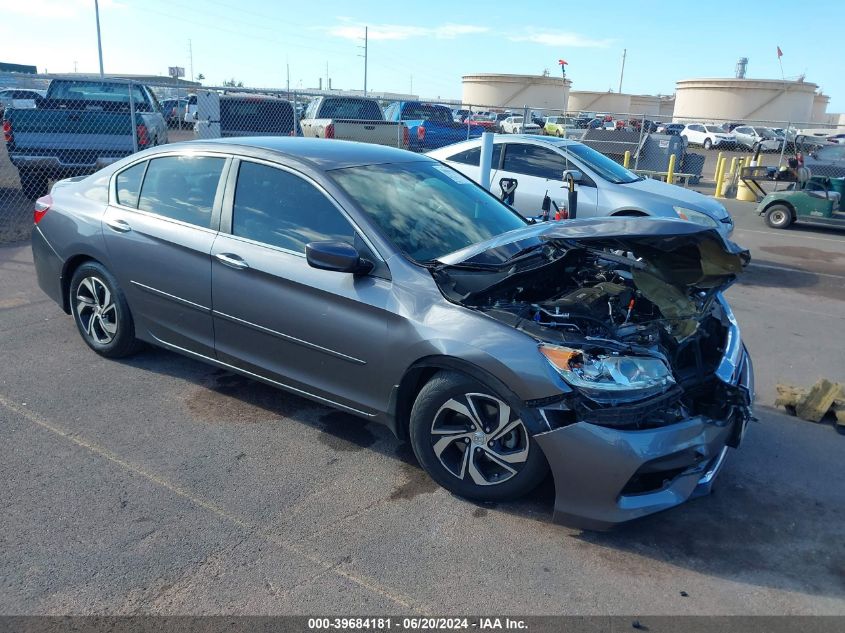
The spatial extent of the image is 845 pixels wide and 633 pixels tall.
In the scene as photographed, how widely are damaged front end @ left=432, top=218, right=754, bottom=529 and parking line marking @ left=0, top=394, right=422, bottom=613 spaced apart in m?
0.90

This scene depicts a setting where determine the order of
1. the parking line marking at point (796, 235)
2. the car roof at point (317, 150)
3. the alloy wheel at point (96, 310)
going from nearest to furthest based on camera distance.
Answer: the car roof at point (317, 150)
the alloy wheel at point (96, 310)
the parking line marking at point (796, 235)

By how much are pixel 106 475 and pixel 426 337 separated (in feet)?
6.12

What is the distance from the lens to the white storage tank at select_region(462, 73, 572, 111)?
7594cm

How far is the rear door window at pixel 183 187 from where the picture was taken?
4.41m

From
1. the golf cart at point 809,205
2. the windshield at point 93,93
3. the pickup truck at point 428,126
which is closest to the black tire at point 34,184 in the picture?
the windshield at point 93,93

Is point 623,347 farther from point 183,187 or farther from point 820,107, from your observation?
point 820,107

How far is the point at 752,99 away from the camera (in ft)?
207

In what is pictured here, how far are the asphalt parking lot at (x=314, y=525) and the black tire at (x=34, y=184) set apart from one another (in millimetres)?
8243

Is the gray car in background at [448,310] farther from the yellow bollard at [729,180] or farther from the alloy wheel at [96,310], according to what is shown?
the yellow bollard at [729,180]

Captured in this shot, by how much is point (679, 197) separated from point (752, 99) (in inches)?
2500

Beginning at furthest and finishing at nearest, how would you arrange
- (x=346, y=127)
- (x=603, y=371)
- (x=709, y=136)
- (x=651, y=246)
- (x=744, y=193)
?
(x=709, y=136), (x=744, y=193), (x=346, y=127), (x=651, y=246), (x=603, y=371)

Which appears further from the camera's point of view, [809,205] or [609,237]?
[809,205]

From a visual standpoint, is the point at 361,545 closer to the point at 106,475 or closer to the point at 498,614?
the point at 498,614

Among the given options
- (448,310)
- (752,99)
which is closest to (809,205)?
(448,310)
